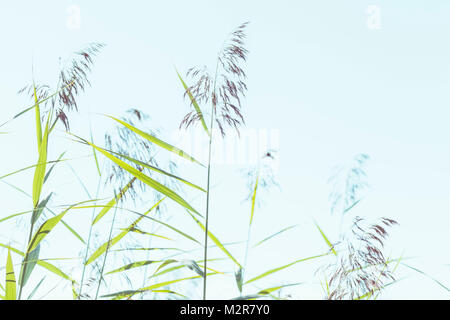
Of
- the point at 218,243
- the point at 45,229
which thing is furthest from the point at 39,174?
the point at 218,243

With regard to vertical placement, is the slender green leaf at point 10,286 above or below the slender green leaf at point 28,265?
below

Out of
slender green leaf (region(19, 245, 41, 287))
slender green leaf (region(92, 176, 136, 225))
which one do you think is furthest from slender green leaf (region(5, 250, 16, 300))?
slender green leaf (region(92, 176, 136, 225))

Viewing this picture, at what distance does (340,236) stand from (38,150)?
26.5 inches

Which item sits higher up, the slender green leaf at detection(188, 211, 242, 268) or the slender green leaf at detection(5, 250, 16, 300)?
the slender green leaf at detection(188, 211, 242, 268)

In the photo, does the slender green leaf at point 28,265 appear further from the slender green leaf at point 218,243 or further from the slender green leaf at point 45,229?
the slender green leaf at point 218,243

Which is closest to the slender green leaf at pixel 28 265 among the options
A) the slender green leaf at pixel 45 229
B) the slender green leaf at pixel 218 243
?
the slender green leaf at pixel 45 229

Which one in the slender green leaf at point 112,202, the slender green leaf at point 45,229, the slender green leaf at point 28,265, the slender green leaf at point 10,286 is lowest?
the slender green leaf at point 10,286

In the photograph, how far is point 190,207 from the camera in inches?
27.1

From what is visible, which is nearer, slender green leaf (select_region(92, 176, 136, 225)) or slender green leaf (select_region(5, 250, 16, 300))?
slender green leaf (select_region(5, 250, 16, 300))

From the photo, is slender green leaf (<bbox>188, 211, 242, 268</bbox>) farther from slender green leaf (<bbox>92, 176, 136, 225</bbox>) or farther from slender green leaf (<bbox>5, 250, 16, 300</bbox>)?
slender green leaf (<bbox>5, 250, 16, 300</bbox>)

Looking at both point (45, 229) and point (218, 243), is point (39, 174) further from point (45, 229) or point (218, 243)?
point (218, 243)

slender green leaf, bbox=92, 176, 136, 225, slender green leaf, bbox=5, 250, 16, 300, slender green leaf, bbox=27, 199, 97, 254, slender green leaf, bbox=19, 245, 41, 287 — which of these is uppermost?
slender green leaf, bbox=92, 176, 136, 225
